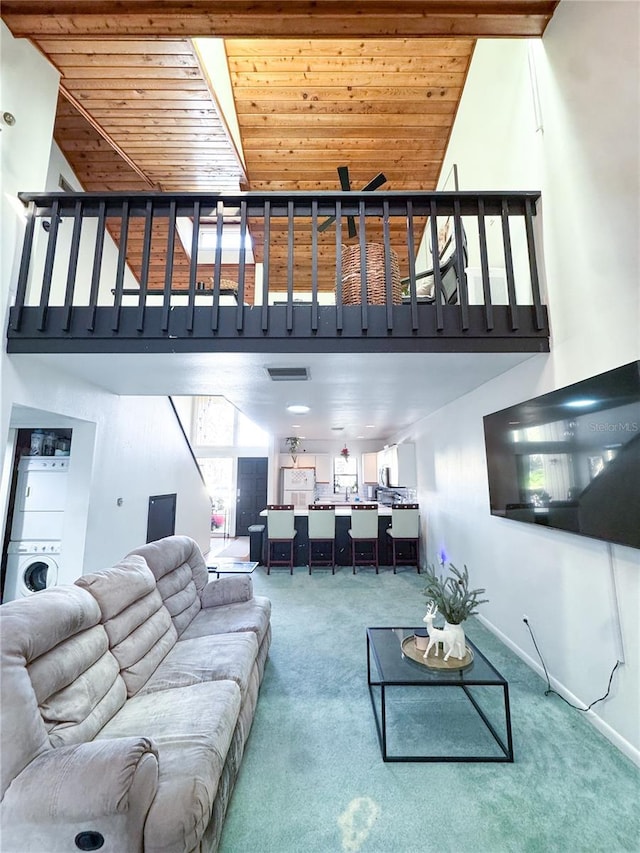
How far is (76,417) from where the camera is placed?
10.8ft

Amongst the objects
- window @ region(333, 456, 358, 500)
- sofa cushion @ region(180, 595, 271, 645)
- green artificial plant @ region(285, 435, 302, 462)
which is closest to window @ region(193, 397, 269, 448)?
green artificial plant @ region(285, 435, 302, 462)

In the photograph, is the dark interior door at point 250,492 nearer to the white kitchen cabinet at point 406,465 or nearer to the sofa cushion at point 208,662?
the white kitchen cabinet at point 406,465

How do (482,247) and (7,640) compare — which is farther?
(482,247)

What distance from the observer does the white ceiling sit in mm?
2666

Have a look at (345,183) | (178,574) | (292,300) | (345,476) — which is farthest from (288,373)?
(345,476)

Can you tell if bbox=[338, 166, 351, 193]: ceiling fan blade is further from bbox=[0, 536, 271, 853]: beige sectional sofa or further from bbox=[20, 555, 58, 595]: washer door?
bbox=[20, 555, 58, 595]: washer door

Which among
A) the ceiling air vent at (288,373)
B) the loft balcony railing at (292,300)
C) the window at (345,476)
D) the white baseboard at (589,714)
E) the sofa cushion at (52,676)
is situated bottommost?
the white baseboard at (589,714)

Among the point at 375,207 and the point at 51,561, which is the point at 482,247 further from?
the point at 51,561

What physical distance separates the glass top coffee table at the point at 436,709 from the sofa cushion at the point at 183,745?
0.80 m

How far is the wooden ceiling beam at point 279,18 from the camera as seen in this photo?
255 centimetres

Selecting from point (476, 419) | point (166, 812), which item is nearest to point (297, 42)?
point (476, 419)

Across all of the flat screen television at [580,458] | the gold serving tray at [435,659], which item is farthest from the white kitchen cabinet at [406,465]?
the gold serving tray at [435,659]

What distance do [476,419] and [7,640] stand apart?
11.9 ft

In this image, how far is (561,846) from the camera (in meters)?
1.46
